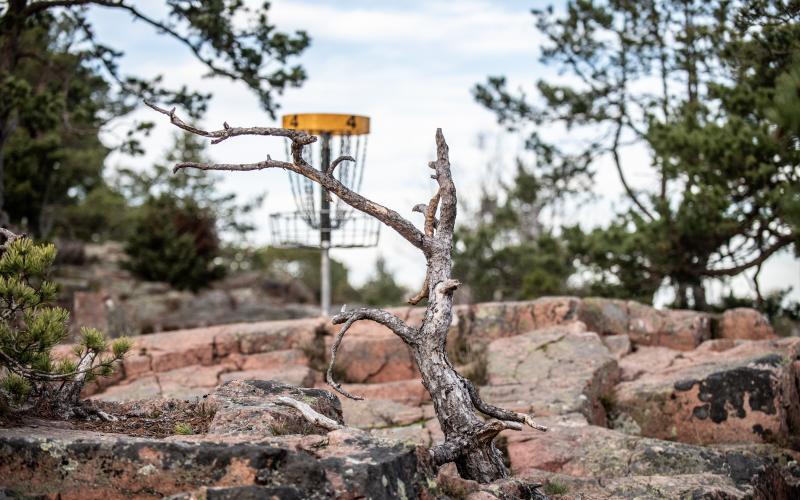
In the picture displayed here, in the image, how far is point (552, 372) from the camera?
11227mm

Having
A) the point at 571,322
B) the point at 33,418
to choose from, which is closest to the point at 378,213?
the point at 33,418

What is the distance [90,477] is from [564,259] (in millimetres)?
15190

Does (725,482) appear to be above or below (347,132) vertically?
below

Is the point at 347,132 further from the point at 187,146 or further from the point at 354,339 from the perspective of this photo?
the point at 187,146

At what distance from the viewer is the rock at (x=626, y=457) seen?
336 inches

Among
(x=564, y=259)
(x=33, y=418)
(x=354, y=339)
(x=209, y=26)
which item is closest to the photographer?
(x=33, y=418)

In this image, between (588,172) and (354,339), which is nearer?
(354,339)

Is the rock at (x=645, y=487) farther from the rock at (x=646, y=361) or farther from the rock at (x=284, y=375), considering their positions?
the rock at (x=284, y=375)

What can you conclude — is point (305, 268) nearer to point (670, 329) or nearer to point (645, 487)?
point (670, 329)

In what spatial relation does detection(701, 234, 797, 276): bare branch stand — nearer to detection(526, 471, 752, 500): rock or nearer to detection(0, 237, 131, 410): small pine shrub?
detection(526, 471, 752, 500): rock

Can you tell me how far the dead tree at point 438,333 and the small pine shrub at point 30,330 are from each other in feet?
4.29

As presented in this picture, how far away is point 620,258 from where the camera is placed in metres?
17.2

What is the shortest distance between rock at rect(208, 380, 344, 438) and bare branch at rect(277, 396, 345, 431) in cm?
4

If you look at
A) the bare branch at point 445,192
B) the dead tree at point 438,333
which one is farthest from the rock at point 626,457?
the bare branch at point 445,192
